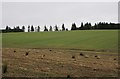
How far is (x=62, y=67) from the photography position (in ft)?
67.4

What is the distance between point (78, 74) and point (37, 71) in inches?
110

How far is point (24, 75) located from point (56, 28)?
165 m

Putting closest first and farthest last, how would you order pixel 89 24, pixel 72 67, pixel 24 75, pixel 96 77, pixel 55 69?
pixel 24 75, pixel 96 77, pixel 55 69, pixel 72 67, pixel 89 24

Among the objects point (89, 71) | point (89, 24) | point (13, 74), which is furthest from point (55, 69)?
point (89, 24)

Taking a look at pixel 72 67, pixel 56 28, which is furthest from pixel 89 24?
pixel 72 67

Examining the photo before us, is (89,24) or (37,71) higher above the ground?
(89,24)

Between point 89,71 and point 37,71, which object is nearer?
point 37,71

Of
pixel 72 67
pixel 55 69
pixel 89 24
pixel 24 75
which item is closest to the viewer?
pixel 24 75

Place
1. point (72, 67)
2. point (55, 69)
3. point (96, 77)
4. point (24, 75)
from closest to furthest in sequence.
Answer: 1. point (24, 75)
2. point (96, 77)
3. point (55, 69)
4. point (72, 67)

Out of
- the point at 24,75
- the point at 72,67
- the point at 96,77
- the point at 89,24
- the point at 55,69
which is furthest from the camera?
the point at 89,24

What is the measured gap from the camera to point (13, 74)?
1669 centimetres

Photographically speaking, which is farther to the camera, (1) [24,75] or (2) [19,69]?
(2) [19,69]

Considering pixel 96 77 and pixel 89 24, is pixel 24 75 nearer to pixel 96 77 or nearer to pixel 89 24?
pixel 96 77

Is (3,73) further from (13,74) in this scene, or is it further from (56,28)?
(56,28)
